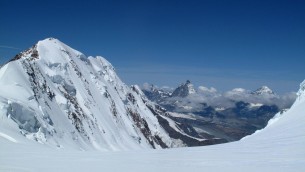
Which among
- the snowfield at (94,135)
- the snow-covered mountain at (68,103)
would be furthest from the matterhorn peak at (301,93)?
the snow-covered mountain at (68,103)

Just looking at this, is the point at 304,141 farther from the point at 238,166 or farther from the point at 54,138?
the point at 54,138

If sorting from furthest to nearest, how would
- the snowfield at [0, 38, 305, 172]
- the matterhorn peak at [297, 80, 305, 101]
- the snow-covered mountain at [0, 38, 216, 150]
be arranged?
the snow-covered mountain at [0, 38, 216, 150] < the matterhorn peak at [297, 80, 305, 101] < the snowfield at [0, 38, 305, 172]

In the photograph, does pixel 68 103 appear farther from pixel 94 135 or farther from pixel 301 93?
pixel 301 93

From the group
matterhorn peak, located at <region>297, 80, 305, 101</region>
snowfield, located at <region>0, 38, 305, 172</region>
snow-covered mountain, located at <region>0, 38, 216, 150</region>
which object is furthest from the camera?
snow-covered mountain, located at <region>0, 38, 216, 150</region>

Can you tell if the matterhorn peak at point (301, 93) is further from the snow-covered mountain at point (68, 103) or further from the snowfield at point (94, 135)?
the snow-covered mountain at point (68, 103)

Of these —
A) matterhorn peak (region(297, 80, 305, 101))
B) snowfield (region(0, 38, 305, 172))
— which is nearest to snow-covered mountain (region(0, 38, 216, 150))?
snowfield (region(0, 38, 305, 172))

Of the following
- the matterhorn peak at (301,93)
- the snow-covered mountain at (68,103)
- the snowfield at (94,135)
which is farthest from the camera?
the snow-covered mountain at (68,103)

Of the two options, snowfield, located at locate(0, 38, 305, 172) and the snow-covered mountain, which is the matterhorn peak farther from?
the snow-covered mountain
